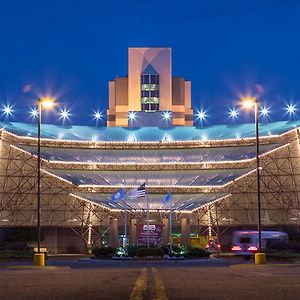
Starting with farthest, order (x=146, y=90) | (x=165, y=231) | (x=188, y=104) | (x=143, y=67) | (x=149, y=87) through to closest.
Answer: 1. (x=188, y=104)
2. (x=146, y=90)
3. (x=149, y=87)
4. (x=143, y=67)
5. (x=165, y=231)

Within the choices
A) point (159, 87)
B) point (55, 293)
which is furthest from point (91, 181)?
point (55, 293)

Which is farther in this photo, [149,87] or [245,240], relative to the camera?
[149,87]

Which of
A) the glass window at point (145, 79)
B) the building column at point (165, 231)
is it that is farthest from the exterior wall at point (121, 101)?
the building column at point (165, 231)

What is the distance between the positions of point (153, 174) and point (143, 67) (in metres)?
31.0

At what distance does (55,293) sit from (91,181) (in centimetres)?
7044

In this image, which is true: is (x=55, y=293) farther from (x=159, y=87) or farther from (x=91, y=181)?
(x=159, y=87)

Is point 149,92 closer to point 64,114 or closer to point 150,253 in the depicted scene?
point 64,114

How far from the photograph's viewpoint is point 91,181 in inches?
3499

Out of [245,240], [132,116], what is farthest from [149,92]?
[245,240]

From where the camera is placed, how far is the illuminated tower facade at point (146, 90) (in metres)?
120

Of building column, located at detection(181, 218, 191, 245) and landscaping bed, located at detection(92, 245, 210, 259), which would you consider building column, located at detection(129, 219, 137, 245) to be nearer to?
building column, located at detection(181, 218, 191, 245)

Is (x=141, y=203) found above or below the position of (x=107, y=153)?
below

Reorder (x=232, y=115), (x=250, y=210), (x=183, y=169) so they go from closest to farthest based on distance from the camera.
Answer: (x=250, y=210)
(x=183, y=169)
(x=232, y=115)

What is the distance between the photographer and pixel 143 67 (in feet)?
398
